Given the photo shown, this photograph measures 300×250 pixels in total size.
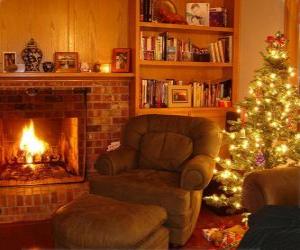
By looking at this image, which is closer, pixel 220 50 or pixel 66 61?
pixel 66 61

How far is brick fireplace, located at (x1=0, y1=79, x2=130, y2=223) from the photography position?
378 centimetres

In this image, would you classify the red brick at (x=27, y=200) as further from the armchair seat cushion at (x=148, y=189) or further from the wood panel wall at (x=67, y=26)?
the wood panel wall at (x=67, y=26)

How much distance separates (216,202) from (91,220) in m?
1.30

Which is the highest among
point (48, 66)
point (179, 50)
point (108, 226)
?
point (179, 50)

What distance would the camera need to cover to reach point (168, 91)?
4.28 metres

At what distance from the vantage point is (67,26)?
4.05 m

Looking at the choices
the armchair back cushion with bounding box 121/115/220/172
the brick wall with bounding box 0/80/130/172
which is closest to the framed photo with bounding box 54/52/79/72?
the brick wall with bounding box 0/80/130/172

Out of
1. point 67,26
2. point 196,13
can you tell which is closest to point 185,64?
point 196,13

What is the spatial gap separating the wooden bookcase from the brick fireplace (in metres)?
0.26

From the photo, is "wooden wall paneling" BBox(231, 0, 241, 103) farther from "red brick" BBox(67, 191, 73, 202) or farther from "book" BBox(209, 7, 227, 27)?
"red brick" BBox(67, 191, 73, 202)

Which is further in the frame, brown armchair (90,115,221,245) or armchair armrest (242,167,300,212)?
brown armchair (90,115,221,245)

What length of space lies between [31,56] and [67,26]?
48 centimetres

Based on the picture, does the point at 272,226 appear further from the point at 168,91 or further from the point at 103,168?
the point at 168,91

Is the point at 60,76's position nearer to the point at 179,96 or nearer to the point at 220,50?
the point at 179,96
